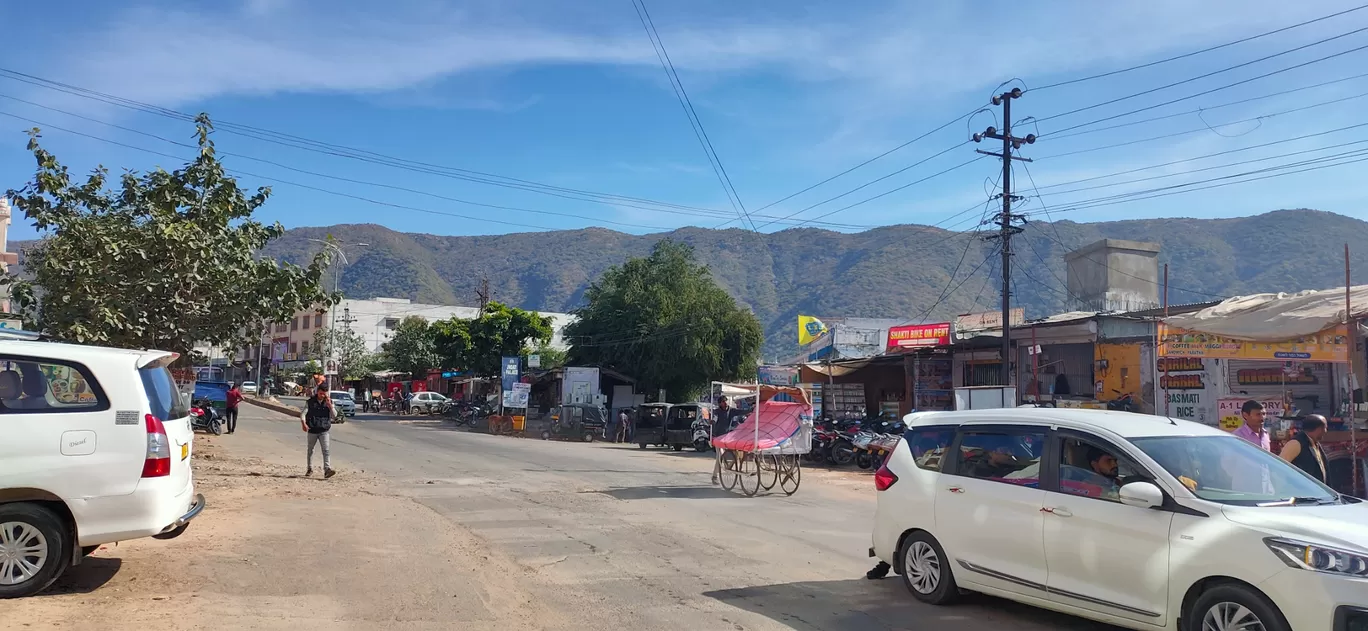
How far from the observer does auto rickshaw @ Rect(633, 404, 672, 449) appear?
3075cm

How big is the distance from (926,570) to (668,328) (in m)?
36.7

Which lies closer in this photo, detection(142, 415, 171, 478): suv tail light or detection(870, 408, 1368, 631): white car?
detection(870, 408, 1368, 631): white car

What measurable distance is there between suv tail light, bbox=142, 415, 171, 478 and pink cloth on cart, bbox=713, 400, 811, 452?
993cm

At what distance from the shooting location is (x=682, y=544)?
33.6 ft

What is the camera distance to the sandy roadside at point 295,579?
6422 mm

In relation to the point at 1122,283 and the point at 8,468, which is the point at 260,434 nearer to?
the point at 8,468

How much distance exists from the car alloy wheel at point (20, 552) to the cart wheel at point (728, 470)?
11271 mm

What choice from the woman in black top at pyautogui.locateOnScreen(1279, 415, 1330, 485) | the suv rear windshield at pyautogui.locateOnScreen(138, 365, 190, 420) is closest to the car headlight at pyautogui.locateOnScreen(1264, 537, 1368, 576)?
the woman in black top at pyautogui.locateOnScreen(1279, 415, 1330, 485)

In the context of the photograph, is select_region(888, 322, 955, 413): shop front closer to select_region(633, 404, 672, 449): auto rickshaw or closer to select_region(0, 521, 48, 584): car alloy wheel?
select_region(633, 404, 672, 449): auto rickshaw

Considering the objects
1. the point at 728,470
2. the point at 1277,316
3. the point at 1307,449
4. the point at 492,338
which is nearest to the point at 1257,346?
the point at 1277,316

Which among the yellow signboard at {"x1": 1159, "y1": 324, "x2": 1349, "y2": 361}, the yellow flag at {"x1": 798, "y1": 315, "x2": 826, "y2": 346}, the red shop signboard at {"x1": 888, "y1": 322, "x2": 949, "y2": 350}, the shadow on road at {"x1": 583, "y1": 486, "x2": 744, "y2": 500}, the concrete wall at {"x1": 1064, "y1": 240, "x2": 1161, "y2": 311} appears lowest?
the shadow on road at {"x1": 583, "y1": 486, "x2": 744, "y2": 500}

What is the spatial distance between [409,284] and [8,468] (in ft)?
611

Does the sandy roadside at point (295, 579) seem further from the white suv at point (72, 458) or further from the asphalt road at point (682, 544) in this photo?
the asphalt road at point (682, 544)

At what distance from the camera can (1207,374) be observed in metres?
16.6
